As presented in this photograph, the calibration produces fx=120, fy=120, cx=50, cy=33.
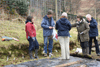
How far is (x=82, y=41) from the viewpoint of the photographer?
5551mm

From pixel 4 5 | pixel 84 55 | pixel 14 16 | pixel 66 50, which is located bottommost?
pixel 84 55

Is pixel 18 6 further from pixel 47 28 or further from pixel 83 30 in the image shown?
pixel 83 30

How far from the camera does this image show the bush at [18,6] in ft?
27.6

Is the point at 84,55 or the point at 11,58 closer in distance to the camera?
the point at 11,58

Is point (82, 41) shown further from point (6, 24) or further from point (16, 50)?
point (6, 24)

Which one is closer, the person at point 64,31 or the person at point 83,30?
the person at point 64,31

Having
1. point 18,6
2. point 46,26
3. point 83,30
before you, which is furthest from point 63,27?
point 18,6

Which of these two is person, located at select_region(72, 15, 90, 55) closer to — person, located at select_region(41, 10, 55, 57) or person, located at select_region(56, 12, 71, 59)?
person, located at select_region(56, 12, 71, 59)

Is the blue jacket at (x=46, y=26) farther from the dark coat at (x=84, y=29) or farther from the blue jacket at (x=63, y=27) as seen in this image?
the dark coat at (x=84, y=29)

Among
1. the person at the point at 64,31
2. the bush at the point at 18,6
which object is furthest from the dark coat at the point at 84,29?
the bush at the point at 18,6

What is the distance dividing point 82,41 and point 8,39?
135 inches

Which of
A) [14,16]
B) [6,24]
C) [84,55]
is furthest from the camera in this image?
[14,16]

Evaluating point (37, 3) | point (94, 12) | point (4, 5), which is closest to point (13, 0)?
point (4, 5)

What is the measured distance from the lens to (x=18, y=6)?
9125 millimetres
